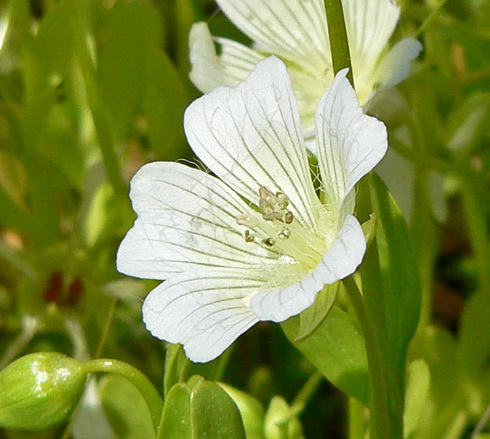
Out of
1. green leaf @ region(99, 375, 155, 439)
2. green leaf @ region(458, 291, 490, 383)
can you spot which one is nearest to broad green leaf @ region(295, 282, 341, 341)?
green leaf @ region(99, 375, 155, 439)

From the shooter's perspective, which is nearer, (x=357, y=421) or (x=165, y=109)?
(x=357, y=421)

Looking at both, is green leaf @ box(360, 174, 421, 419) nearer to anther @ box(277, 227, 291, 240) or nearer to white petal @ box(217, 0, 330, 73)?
anther @ box(277, 227, 291, 240)

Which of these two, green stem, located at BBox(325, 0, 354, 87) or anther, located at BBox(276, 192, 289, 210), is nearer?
green stem, located at BBox(325, 0, 354, 87)

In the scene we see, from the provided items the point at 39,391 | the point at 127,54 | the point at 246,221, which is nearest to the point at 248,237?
the point at 246,221

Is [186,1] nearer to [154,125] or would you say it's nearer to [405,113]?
[154,125]

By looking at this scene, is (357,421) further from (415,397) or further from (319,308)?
(319,308)

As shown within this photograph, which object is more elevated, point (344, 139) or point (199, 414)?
point (344, 139)

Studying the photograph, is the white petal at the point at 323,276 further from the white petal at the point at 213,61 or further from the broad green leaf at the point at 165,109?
the broad green leaf at the point at 165,109
